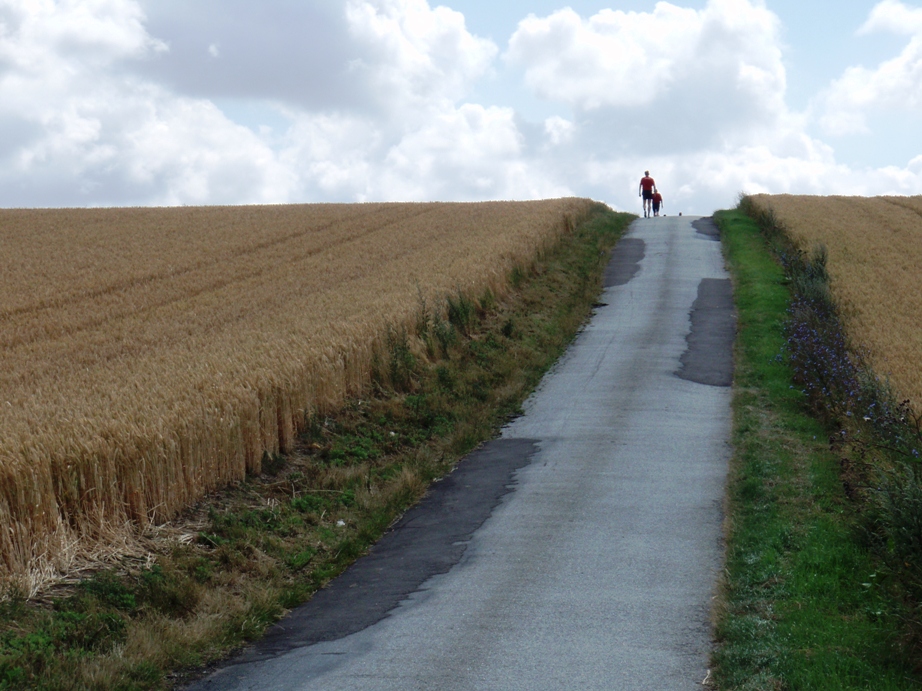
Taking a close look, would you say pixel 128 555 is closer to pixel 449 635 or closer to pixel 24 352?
pixel 449 635

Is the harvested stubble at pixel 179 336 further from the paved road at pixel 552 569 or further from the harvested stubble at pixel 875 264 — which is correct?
the harvested stubble at pixel 875 264

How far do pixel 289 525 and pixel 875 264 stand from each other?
62.0ft

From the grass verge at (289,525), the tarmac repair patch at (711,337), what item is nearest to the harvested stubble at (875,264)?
the tarmac repair patch at (711,337)

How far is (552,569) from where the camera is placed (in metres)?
8.62

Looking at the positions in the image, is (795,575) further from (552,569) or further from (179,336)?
(179,336)

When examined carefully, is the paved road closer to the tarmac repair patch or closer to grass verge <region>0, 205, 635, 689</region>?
the tarmac repair patch

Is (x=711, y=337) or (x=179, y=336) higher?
(x=179, y=336)

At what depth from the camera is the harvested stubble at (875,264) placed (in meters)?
14.1

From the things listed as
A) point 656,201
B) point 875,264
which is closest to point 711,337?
point 875,264

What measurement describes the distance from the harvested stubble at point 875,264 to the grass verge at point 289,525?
5590 millimetres

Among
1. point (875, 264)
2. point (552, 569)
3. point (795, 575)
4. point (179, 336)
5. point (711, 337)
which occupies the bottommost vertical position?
point (552, 569)

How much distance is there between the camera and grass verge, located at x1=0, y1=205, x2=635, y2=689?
683 cm

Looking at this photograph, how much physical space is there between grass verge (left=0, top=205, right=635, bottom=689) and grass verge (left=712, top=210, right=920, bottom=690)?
3.65m

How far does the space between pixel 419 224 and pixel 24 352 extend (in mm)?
20447
